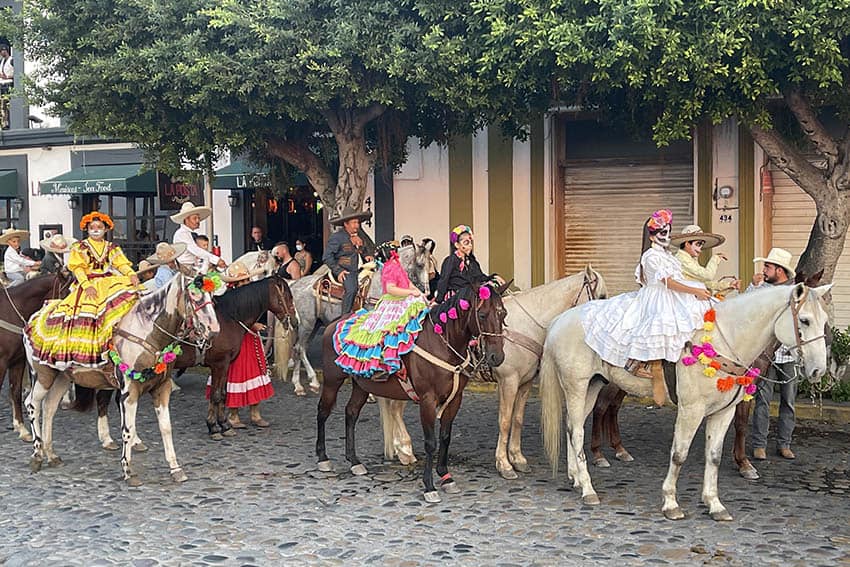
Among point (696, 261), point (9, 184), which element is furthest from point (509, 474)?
point (9, 184)

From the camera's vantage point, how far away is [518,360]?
23.8 ft

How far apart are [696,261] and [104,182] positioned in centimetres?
1437

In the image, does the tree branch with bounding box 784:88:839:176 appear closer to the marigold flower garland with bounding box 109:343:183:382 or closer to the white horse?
the white horse

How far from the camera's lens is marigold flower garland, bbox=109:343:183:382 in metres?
6.88

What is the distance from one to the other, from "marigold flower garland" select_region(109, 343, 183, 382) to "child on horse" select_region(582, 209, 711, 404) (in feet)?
11.0

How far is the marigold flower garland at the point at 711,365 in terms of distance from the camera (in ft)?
19.2

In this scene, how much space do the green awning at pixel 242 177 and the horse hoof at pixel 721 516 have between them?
1128cm

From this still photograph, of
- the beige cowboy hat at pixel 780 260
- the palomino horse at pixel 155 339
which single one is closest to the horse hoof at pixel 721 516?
the beige cowboy hat at pixel 780 260

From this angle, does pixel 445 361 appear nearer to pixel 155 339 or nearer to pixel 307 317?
pixel 155 339

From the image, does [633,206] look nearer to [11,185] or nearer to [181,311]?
[181,311]

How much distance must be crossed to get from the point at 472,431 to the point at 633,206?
24.5ft

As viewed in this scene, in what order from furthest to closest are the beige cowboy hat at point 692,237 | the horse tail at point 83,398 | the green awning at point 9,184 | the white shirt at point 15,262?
the green awning at point 9,184 < the white shirt at point 15,262 < the horse tail at point 83,398 < the beige cowboy hat at point 692,237

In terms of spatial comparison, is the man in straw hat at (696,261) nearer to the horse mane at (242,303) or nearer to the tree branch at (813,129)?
the tree branch at (813,129)

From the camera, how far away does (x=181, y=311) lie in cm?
690
